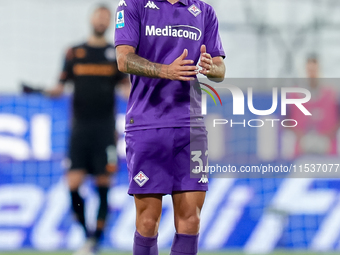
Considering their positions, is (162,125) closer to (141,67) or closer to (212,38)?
(141,67)

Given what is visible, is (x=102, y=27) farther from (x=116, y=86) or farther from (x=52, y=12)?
(x=52, y=12)

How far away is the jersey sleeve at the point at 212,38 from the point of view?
2877mm

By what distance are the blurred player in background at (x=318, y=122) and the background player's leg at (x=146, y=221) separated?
281 centimetres

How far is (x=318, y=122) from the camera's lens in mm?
5344

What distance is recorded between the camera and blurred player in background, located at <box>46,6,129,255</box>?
486cm

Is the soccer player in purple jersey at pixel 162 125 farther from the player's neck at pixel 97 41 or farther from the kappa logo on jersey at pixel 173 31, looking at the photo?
the player's neck at pixel 97 41

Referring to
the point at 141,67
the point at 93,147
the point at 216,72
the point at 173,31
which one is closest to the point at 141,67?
the point at 141,67

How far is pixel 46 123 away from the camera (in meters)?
5.09

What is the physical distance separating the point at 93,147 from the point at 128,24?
2373 millimetres

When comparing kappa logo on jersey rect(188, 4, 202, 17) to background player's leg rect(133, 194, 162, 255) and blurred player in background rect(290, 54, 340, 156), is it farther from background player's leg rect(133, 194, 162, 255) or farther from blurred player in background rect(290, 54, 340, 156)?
blurred player in background rect(290, 54, 340, 156)

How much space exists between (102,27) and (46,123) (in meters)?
1.05

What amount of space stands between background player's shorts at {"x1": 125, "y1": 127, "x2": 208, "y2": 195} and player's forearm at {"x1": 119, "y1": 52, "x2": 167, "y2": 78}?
0.31 metres

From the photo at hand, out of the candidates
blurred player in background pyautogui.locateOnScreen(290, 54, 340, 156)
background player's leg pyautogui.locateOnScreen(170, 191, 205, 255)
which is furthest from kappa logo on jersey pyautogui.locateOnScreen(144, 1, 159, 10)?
blurred player in background pyautogui.locateOnScreen(290, 54, 340, 156)

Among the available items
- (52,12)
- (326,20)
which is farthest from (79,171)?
(326,20)
